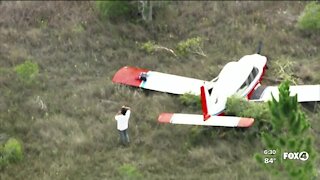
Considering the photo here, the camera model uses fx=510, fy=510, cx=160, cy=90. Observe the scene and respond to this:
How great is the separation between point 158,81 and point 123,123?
3663 mm

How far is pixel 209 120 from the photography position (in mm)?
13609

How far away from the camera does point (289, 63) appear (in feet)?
57.9

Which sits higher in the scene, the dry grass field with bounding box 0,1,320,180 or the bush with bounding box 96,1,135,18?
the bush with bounding box 96,1,135,18

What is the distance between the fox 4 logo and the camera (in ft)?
29.1

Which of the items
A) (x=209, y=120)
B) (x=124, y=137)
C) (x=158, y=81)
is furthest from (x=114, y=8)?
(x=209, y=120)

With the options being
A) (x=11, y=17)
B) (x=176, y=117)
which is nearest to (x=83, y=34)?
(x=11, y=17)

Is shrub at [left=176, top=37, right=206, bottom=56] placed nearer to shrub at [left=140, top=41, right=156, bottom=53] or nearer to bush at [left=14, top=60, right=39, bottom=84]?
shrub at [left=140, top=41, right=156, bottom=53]

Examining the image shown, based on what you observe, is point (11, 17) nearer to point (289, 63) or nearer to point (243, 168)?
point (289, 63)

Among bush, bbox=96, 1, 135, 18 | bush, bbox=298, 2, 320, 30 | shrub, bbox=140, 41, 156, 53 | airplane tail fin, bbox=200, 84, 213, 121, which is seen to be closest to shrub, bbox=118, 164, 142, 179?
airplane tail fin, bbox=200, 84, 213, 121

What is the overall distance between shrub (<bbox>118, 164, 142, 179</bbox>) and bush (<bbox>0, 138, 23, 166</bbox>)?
8.69ft

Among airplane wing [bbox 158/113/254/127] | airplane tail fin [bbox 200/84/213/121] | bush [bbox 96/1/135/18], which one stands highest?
bush [bbox 96/1/135/18]

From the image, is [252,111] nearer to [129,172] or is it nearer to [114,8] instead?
[129,172]

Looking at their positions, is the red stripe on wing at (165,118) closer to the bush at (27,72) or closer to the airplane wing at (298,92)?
the airplane wing at (298,92)

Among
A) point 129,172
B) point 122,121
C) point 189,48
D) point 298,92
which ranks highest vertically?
point 189,48
